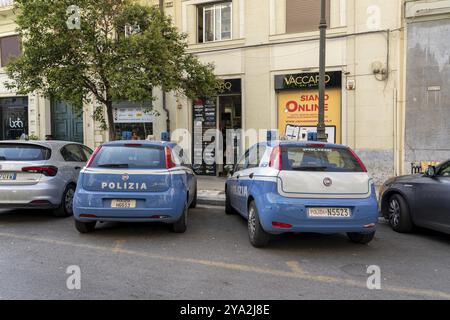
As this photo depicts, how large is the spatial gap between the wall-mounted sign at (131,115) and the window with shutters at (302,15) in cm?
577

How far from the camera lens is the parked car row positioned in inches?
212

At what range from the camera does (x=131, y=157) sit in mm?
6293

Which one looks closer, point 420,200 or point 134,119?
point 420,200

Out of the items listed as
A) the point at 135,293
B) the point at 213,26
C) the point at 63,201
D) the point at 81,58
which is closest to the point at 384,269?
the point at 135,293

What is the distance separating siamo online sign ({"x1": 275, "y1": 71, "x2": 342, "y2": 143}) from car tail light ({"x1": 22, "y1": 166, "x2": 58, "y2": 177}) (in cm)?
735

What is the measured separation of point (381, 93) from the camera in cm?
1157

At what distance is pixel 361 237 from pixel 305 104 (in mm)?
7232

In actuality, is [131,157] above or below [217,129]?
below

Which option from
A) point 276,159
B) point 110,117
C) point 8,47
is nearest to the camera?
point 276,159

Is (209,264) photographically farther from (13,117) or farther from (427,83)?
(13,117)

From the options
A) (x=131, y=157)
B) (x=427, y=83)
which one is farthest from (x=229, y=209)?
(x=427, y=83)

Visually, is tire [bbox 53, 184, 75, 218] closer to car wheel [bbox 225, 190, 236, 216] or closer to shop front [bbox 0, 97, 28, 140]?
car wheel [bbox 225, 190, 236, 216]

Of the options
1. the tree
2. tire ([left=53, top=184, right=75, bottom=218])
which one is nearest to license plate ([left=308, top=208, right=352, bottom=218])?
tire ([left=53, top=184, right=75, bottom=218])
